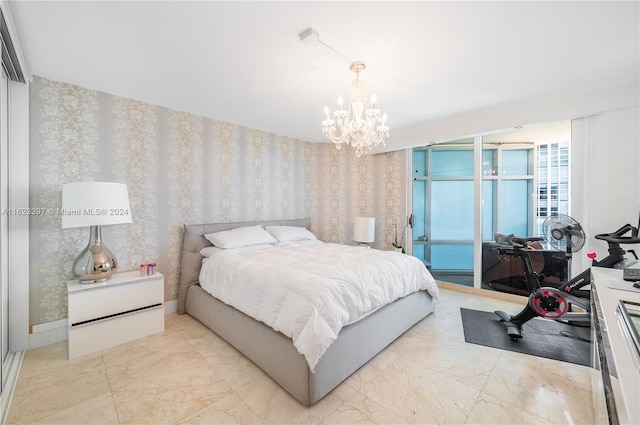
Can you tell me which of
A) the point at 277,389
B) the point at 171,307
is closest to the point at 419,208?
the point at 277,389

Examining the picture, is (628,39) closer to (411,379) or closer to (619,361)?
(619,361)

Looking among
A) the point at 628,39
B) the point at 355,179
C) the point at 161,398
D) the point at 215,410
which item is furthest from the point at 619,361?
the point at 355,179

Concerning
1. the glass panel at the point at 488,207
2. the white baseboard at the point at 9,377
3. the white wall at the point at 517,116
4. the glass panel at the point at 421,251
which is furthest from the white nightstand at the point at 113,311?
the glass panel at the point at 488,207

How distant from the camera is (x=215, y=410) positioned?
1573 mm

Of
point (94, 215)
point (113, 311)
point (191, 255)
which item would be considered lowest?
point (113, 311)

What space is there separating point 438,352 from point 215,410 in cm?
177

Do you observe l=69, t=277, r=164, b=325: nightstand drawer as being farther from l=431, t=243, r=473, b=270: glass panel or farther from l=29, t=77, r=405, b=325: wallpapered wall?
l=431, t=243, r=473, b=270: glass panel

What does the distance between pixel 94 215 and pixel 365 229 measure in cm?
342

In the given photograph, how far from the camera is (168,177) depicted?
303 centimetres

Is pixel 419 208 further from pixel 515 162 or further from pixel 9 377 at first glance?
pixel 9 377

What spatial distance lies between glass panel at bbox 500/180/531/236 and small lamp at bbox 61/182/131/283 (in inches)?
191

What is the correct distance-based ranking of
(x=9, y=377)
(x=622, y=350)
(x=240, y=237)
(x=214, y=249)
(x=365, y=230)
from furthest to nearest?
(x=365, y=230)
(x=240, y=237)
(x=214, y=249)
(x=9, y=377)
(x=622, y=350)

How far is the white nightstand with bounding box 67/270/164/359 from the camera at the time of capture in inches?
83.7

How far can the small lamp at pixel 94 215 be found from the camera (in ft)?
6.88
